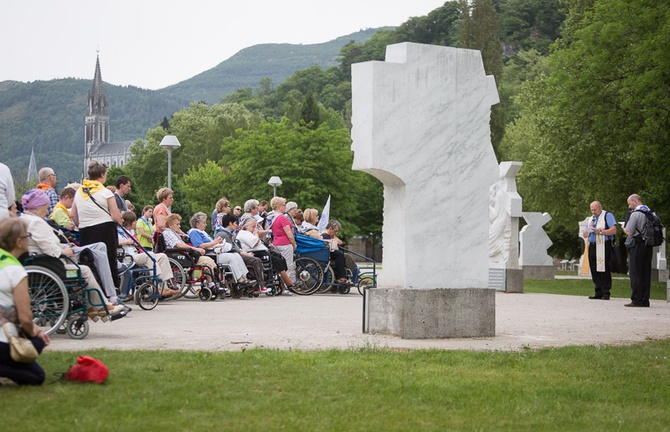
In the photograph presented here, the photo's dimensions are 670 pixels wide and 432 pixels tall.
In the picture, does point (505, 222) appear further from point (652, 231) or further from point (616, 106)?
point (652, 231)

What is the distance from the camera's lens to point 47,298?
422 inches

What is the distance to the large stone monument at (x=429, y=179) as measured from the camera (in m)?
11.4

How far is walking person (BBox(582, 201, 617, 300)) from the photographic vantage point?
68.9 feet

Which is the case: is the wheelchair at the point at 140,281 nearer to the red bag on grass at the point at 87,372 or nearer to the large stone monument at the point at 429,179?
the large stone monument at the point at 429,179

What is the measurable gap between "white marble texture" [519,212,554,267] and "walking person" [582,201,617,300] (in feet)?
49.6

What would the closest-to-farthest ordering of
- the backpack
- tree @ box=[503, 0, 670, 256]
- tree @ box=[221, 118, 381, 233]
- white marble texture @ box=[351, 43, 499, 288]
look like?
white marble texture @ box=[351, 43, 499, 288]
the backpack
tree @ box=[503, 0, 670, 256]
tree @ box=[221, 118, 381, 233]

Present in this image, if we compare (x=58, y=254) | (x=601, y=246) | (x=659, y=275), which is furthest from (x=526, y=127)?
(x=58, y=254)

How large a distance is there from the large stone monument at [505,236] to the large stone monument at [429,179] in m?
13.1

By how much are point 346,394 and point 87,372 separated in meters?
1.89

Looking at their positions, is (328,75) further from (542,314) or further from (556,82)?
(542,314)

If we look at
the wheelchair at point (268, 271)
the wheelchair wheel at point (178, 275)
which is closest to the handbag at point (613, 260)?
the wheelchair at point (268, 271)

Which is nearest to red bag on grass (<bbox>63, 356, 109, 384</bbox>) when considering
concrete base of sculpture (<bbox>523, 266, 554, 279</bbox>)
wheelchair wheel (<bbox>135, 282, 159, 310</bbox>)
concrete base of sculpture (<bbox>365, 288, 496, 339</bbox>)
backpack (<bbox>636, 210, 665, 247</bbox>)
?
concrete base of sculpture (<bbox>365, 288, 496, 339</bbox>)

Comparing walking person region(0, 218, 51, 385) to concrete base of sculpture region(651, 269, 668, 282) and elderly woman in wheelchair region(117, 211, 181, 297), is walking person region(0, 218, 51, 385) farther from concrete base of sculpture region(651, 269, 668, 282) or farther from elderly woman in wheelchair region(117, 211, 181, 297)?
concrete base of sculpture region(651, 269, 668, 282)

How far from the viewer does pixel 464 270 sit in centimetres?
1200
